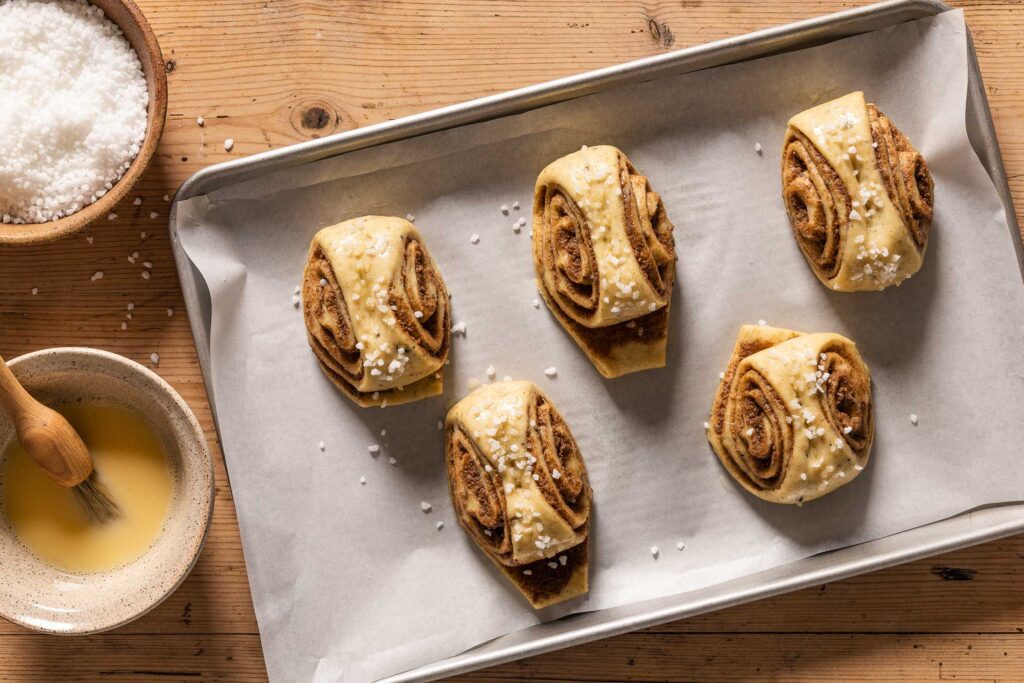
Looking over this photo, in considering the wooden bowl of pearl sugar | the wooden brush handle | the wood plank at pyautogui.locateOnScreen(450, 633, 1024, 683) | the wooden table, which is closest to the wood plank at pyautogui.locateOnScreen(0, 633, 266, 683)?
the wooden table

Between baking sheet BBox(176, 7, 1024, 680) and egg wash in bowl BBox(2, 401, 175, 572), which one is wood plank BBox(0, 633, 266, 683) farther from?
egg wash in bowl BBox(2, 401, 175, 572)

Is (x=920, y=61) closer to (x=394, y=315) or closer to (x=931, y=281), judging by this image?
(x=931, y=281)

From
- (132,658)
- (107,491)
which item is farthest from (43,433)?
(132,658)

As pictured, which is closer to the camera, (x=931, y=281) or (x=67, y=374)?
(x=67, y=374)

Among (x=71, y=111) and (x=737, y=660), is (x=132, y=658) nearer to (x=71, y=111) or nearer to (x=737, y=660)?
(x=71, y=111)

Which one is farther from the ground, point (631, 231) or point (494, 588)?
point (631, 231)

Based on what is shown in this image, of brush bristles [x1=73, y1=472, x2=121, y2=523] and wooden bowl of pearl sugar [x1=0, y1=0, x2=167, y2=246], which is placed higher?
wooden bowl of pearl sugar [x1=0, y1=0, x2=167, y2=246]

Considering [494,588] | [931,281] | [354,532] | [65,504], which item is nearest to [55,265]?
[65,504]

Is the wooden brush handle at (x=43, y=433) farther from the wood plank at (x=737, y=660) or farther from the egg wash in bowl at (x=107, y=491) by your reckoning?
the wood plank at (x=737, y=660)
